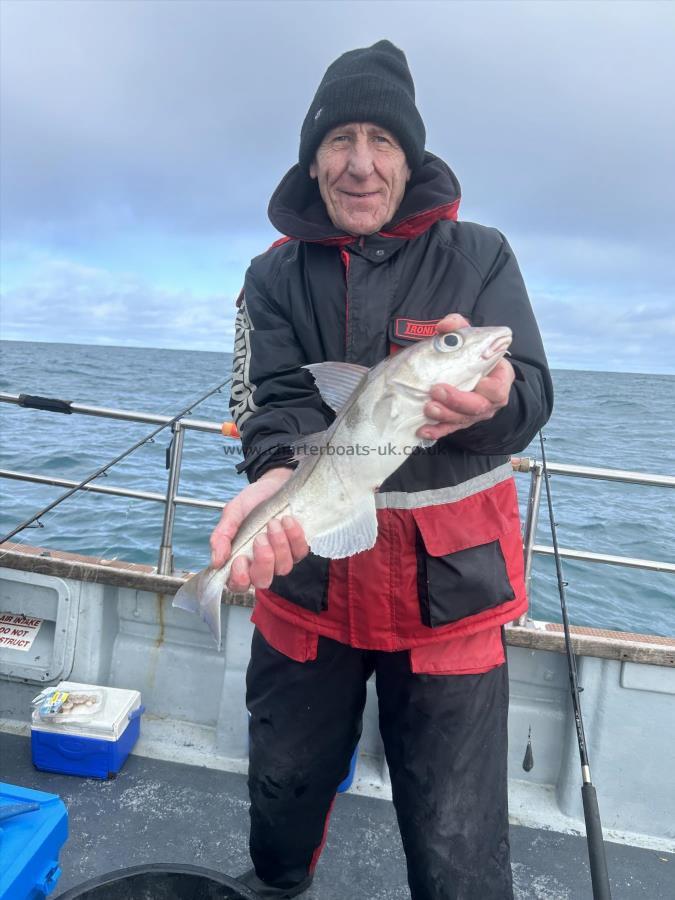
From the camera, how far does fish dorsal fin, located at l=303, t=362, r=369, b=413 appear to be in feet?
8.00

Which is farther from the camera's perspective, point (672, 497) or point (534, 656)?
point (672, 497)

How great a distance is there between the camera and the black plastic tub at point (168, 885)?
2295mm

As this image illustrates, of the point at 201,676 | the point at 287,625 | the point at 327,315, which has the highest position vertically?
the point at 327,315

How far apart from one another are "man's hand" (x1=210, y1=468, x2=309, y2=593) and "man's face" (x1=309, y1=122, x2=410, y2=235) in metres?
1.30

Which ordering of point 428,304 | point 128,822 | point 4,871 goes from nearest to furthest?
point 4,871
point 428,304
point 128,822

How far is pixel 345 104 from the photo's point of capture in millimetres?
2727

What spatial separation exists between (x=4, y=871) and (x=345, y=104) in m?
3.29

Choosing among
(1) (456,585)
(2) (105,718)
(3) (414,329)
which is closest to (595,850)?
(1) (456,585)

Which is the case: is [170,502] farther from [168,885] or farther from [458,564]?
[458,564]

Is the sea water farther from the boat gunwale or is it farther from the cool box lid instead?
the cool box lid

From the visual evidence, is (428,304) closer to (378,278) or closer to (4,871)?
(378,278)

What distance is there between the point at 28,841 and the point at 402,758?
149cm

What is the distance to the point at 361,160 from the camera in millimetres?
2688

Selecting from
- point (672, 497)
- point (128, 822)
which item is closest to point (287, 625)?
point (128, 822)
